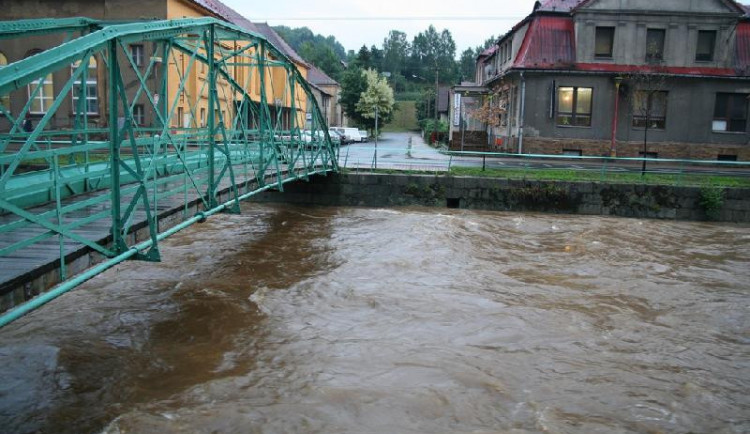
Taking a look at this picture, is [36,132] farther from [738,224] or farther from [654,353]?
[738,224]

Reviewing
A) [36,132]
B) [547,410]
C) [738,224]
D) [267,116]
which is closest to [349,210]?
[267,116]

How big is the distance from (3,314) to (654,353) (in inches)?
324

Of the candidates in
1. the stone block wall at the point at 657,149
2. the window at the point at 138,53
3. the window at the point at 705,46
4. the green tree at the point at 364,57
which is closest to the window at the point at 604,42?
the window at the point at 705,46

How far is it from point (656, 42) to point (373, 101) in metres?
30.9

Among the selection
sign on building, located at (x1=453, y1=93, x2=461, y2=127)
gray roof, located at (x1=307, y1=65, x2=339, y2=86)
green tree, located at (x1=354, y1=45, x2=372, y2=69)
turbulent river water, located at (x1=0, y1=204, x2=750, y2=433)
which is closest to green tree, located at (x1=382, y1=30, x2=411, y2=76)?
green tree, located at (x1=354, y1=45, x2=372, y2=69)

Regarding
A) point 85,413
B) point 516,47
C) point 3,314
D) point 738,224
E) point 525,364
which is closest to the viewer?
point 3,314

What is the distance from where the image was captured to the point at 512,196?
72.2ft

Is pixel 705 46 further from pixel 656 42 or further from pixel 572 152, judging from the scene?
pixel 572 152

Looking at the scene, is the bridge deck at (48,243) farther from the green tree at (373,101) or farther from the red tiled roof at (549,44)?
the green tree at (373,101)

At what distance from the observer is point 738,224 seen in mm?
21047

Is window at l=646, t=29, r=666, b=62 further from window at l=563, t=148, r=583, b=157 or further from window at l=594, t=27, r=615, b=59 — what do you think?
window at l=563, t=148, r=583, b=157

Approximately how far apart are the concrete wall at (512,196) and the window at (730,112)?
12.3m

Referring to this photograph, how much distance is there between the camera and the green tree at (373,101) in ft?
195

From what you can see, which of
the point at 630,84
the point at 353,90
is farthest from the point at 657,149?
the point at 353,90
